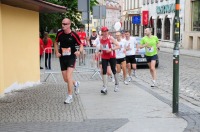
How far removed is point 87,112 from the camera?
8.29 metres

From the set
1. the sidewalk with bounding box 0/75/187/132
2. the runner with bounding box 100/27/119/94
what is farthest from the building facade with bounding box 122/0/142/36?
the sidewalk with bounding box 0/75/187/132

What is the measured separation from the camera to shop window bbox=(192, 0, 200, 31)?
3694cm

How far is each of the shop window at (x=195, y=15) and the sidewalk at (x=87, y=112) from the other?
27061 mm

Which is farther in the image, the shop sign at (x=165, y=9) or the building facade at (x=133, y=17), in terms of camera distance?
the building facade at (x=133, y=17)

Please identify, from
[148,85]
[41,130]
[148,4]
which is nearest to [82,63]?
[148,85]

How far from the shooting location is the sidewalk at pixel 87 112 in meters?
7.00

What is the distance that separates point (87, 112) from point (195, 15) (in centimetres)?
3124

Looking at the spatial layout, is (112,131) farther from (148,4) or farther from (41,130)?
(148,4)

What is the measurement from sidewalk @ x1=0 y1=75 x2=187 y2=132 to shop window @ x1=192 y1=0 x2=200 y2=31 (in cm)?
2706

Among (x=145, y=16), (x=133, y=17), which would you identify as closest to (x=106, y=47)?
(x=145, y=16)

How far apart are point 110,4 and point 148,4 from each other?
5400cm

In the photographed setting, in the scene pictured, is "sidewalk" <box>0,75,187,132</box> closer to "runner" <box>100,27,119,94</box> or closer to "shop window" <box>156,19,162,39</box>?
"runner" <box>100,27,119,94</box>

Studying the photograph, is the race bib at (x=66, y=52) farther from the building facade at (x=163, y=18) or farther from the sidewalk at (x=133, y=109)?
the building facade at (x=163, y=18)

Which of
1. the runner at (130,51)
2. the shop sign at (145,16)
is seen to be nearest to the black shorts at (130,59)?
the runner at (130,51)
